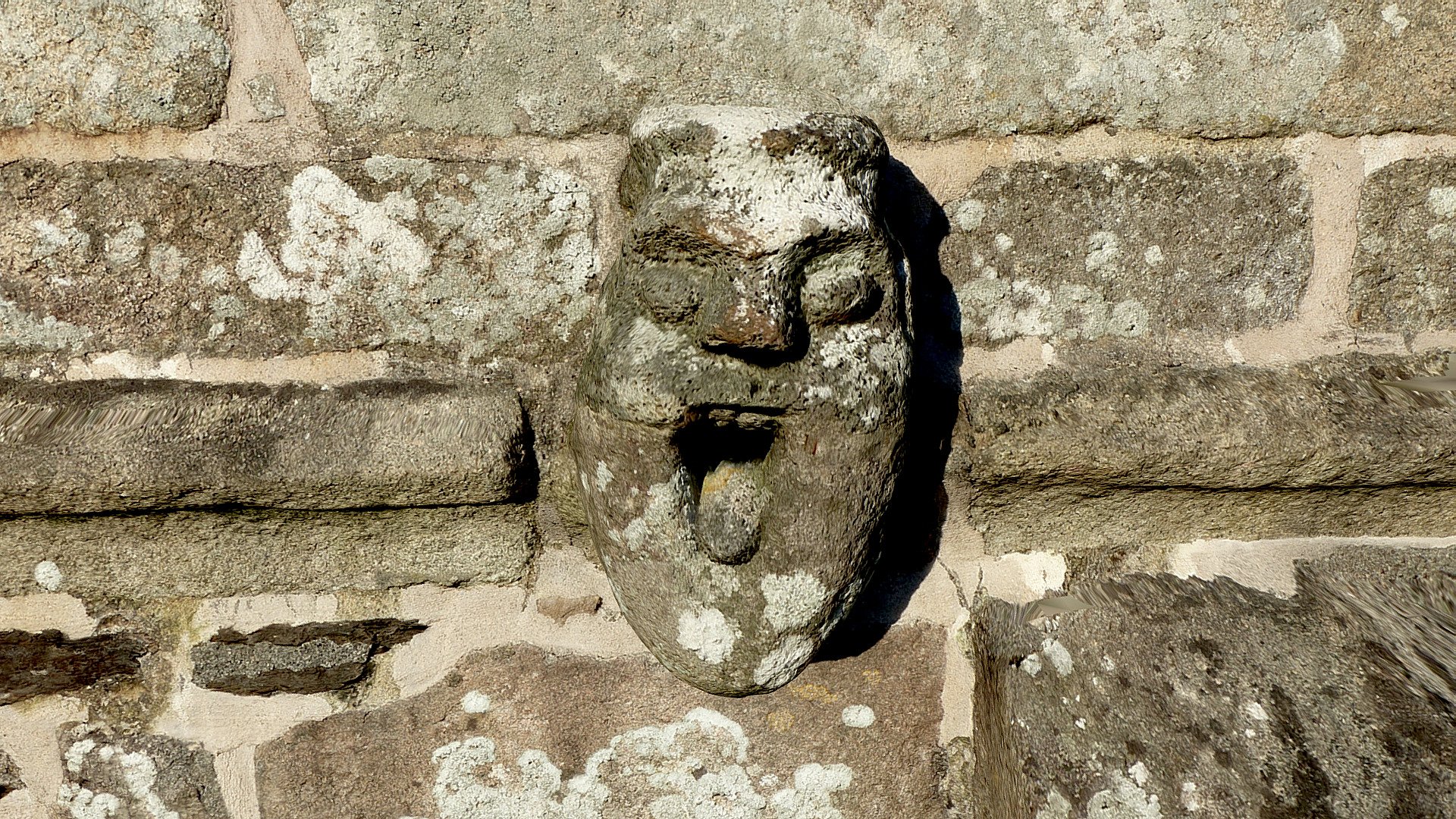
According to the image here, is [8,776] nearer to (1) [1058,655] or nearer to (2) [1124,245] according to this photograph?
(1) [1058,655]

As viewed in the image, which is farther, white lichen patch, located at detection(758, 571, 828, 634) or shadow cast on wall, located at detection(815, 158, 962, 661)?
shadow cast on wall, located at detection(815, 158, 962, 661)

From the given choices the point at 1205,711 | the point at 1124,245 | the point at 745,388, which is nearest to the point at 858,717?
the point at 1205,711

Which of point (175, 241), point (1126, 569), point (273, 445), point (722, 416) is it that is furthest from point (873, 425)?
point (175, 241)

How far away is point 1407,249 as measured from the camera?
901 millimetres

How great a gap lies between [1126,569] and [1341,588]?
0.69 feet

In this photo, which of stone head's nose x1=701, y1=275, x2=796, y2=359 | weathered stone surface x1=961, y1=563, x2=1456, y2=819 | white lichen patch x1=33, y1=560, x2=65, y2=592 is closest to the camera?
stone head's nose x1=701, y1=275, x2=796, y2=359

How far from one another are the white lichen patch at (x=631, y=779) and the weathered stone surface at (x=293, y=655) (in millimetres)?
130

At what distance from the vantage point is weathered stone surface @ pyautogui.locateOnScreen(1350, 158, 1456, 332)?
883mm

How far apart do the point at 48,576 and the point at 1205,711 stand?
1.10 meters

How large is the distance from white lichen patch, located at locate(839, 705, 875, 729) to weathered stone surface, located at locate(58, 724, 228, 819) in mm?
653

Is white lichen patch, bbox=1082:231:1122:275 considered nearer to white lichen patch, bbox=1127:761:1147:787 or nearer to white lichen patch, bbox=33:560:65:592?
white lichen patch, bbox=1127:761:1147:787

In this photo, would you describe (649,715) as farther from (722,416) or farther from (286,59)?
(286,59)

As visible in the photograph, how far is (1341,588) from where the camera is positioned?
3.02ft

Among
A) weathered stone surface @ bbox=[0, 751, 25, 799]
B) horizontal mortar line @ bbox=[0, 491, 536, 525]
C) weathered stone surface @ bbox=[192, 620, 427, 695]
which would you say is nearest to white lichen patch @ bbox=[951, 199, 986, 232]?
horizontal mortar line @ bbox=[0, 491, 536, 525]
